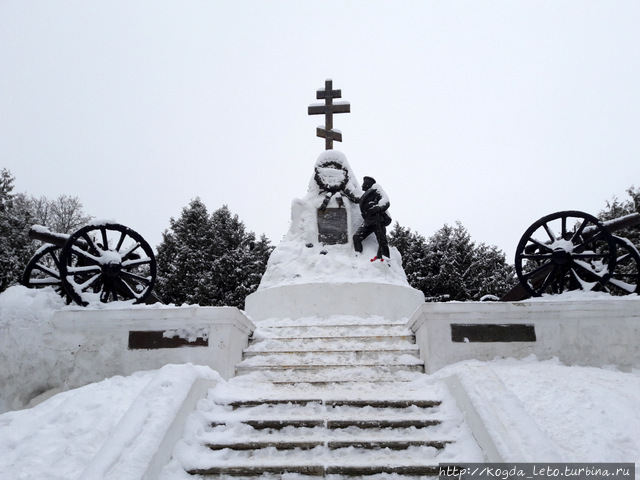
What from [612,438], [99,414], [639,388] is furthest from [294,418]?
[639,388]

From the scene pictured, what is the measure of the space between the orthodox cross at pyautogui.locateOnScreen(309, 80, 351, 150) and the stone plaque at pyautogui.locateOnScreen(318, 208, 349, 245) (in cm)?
224

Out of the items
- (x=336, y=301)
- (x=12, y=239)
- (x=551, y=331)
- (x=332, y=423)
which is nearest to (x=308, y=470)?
(x=332, y=423)

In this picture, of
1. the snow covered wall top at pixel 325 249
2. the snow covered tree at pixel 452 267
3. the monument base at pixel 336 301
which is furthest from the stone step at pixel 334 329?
the snow covered tree at pixel 452 267

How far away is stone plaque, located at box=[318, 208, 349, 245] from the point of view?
38.3 feet

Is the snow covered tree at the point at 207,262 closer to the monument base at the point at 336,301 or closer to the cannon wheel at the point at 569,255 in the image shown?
the monument base at the point at 336,301

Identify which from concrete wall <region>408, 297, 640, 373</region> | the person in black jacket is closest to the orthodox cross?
the person in black jacket

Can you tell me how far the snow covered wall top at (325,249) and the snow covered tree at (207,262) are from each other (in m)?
14.8

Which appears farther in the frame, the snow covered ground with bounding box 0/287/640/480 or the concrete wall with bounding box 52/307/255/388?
the concrete wall with bounding box 52/307/255/388

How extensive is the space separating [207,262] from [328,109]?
1697cm

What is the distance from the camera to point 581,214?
22.0 ft

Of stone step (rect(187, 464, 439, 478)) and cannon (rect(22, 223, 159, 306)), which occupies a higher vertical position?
cannon (rect(22, 223, 159, 306))

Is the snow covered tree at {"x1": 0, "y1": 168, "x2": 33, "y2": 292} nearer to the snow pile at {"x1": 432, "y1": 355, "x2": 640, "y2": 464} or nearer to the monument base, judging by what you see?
the monument base

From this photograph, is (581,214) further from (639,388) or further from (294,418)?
(294,418)

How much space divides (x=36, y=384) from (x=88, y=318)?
99cm
